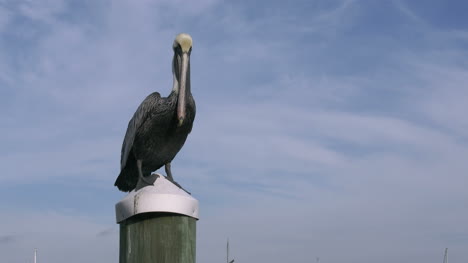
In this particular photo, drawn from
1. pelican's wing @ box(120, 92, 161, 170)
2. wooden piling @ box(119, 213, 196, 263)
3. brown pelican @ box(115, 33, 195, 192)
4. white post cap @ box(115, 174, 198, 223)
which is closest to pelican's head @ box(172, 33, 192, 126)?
brown pelican @ box(115, 33, 195, 192)

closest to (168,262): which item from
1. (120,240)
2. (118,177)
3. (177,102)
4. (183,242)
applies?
(183,242)

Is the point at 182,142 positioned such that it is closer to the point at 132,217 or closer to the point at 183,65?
the point at 183,65

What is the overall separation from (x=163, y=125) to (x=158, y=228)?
1570 mm

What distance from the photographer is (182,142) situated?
5066 millimetres

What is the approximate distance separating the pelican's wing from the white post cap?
1456 mm

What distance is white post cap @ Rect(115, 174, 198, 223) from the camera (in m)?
3.65

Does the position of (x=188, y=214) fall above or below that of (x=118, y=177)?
below

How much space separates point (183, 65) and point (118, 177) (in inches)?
54.2

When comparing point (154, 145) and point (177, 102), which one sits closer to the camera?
point (177, 102)

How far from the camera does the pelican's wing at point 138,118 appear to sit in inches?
205

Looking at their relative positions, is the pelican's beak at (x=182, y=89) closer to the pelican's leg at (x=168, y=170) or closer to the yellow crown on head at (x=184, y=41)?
the yellow crown on head at (x=184, y=41)

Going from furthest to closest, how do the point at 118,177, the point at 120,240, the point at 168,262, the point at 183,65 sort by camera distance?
the point at 118,177, the point at 183,65, the point at 120,240, the point at 168,262

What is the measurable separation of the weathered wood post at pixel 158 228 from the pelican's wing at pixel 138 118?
1520 mm

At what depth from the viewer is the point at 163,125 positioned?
505cm
